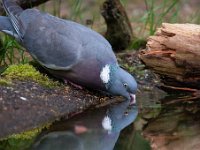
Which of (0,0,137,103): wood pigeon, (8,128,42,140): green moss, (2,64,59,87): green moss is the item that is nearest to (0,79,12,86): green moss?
(2,64,59,87): green moss

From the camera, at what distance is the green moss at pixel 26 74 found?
5672 mm

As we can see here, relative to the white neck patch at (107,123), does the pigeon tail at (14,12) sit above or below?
above

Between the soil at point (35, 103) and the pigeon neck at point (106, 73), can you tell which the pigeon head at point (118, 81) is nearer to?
the pigeon neck at point (106, 73)

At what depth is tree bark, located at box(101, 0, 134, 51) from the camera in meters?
6.80

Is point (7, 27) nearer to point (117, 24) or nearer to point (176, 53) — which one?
point (117, 24)

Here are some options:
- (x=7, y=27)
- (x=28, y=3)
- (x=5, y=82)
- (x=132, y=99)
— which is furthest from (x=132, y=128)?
(x=28, y=3)

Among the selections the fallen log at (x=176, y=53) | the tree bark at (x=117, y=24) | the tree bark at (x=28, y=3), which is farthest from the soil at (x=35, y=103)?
the tree bark at (x=117, y=24)

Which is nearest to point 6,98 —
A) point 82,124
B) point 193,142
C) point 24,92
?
point 24,92

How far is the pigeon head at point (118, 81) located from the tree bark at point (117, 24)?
3.96 ft

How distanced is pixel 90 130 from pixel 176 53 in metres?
1.17

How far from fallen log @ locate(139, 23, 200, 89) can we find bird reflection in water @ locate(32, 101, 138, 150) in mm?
453

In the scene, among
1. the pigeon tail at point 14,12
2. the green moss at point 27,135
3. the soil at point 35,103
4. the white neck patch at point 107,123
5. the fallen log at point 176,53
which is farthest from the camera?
the pigeon tail at point 14,12

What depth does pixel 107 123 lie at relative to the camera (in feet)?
17.0

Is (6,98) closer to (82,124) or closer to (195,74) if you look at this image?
(82,124)
